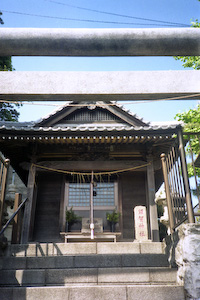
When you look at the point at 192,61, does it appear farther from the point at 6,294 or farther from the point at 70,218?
the point at 6,294

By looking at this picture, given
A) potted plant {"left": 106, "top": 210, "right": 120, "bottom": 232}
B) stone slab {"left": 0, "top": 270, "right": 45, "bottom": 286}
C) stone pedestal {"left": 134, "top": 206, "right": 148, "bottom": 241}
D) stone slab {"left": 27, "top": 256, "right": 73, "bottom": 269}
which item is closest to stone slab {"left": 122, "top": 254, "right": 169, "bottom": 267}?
stone slab {"left": 27, "top": 256, "right": 73, "bottom": 269}

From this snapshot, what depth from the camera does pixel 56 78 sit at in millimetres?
4133

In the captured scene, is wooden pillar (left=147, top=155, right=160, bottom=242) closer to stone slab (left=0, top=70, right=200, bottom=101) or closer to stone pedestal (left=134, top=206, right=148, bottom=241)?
Result: stone pedestal (left=134, top=206, right=148, bottom=241)

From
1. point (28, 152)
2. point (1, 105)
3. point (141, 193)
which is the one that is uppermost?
point (1, 105)

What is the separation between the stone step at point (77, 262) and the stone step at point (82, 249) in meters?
0.74

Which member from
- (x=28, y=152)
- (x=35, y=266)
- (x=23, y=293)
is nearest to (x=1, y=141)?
(x=28, y=152)

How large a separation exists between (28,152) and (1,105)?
329 inches

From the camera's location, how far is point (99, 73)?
416 centimetres

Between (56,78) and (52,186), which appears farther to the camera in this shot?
(52,186)

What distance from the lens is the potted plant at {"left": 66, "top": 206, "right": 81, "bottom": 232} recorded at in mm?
11141

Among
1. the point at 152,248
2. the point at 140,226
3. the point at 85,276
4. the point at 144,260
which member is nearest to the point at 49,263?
the point at 85,276

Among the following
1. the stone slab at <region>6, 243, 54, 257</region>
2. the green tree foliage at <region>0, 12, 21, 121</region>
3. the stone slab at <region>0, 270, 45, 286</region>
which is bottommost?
the stone slab at <region>0, 270, 45, 286</region>

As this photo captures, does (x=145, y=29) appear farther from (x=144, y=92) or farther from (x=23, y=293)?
(x=23, y=293)

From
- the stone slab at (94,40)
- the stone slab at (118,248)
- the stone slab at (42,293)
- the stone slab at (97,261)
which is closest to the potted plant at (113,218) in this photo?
the stone slab at (118,248)
